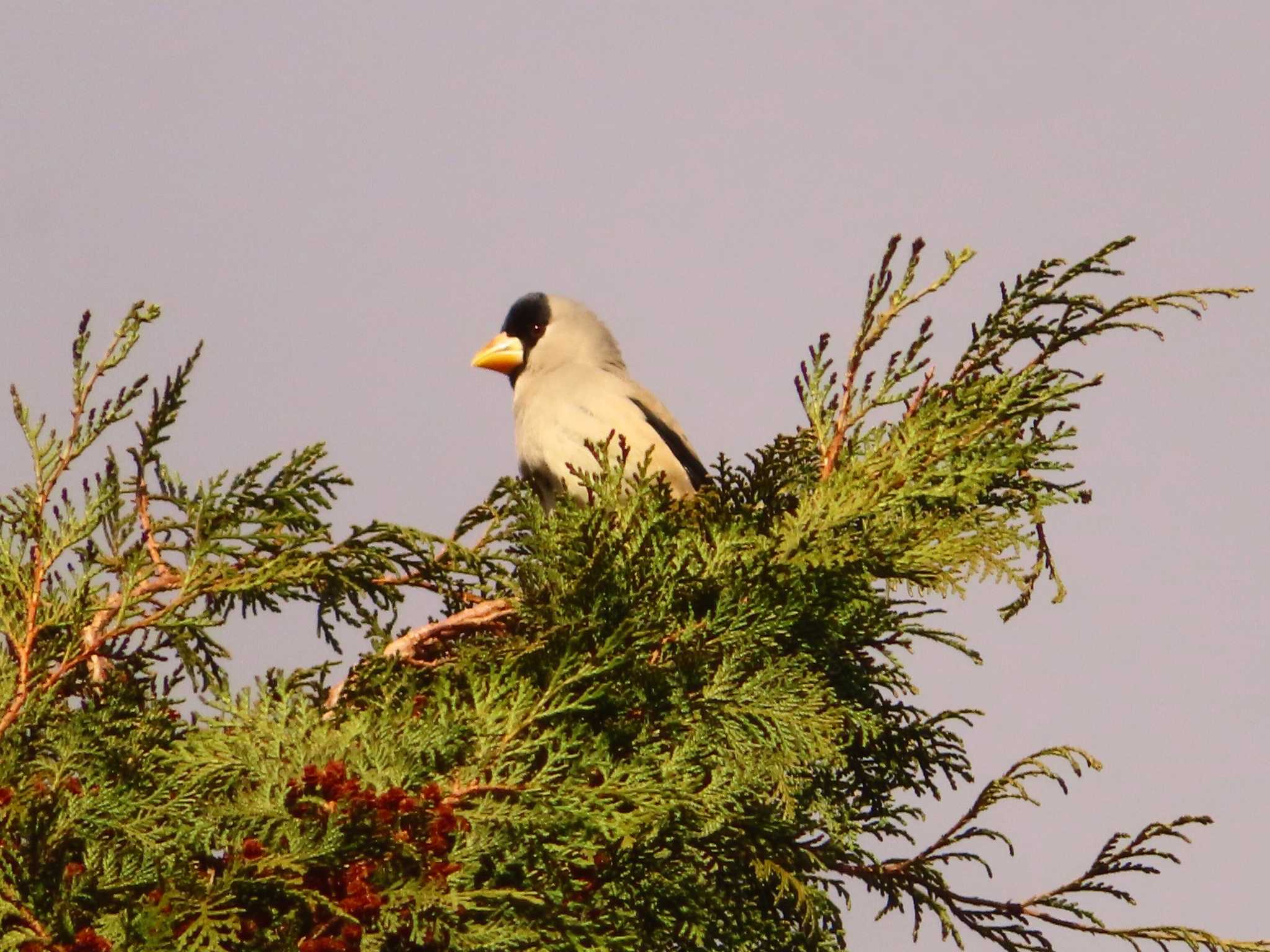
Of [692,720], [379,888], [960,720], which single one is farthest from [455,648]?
[960,720]

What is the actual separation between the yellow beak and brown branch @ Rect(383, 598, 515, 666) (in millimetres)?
3515

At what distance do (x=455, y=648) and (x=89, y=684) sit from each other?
2.84 ft

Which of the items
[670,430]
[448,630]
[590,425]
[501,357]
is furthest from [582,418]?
[448,630]

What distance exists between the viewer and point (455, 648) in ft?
12.5

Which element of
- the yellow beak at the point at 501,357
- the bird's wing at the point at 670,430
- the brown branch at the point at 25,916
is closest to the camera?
the brown branch at the point at 25,916

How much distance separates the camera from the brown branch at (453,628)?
384 centimetres

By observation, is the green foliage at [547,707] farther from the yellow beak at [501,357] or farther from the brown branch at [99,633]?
the yellow beak at [501,357]

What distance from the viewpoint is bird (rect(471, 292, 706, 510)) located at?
235 inches

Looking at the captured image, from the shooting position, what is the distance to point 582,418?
602 centimetres

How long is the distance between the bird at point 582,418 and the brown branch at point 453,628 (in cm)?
159

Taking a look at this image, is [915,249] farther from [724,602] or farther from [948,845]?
[948,845]

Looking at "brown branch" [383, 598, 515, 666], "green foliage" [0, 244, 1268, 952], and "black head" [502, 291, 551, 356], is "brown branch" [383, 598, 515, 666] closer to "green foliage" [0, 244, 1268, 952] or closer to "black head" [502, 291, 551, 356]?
"green foliage" [0, 244, 1268, 952]

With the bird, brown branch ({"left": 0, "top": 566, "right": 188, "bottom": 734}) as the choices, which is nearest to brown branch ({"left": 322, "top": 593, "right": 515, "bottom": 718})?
brown branch ({"left": 0, "top": 566, "right": 188, "bottom": 734})

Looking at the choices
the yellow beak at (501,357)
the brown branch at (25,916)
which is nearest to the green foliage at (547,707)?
the brown branch at (25,916)
